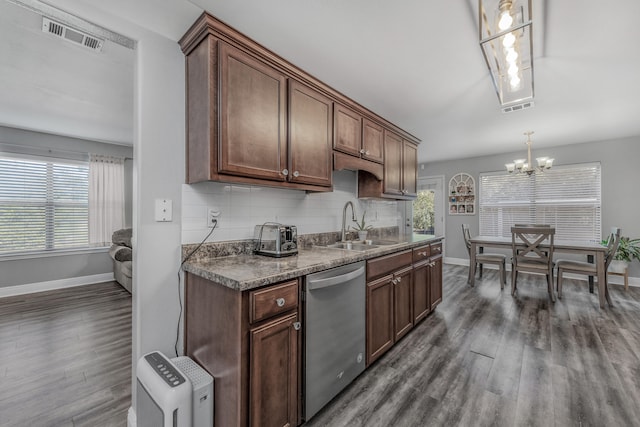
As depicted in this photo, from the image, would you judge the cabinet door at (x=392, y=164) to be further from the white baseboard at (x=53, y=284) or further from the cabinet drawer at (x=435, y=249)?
the white baseboard at (x=53, y=284)

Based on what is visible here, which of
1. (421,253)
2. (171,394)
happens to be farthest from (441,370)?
(171,394)

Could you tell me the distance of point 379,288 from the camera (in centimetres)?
210

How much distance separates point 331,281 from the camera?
1581mm

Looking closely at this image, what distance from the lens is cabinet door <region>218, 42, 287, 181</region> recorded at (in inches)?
60.2

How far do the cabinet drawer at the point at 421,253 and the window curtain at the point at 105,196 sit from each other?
4.85 meters

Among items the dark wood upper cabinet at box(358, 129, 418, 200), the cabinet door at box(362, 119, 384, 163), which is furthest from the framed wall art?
the cabinet door at box(362, 119, 384, 163)

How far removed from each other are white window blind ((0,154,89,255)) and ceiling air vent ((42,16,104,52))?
3.27 metres

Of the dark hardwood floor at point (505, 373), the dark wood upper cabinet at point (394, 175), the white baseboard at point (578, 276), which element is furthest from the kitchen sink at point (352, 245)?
the white baseboard at point (578, 276)

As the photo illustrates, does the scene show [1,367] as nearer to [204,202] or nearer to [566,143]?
[204,202]

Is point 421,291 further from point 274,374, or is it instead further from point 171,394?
point 171,394

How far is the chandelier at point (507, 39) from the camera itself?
4.76 feet

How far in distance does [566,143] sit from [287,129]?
5.48 metres

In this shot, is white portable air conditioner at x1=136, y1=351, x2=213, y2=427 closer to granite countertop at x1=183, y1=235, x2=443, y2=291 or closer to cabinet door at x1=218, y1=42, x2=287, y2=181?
granite countertop at x1=183, y1=235, x2=443, y2=291

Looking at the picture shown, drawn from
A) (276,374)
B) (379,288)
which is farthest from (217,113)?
(379,288)
